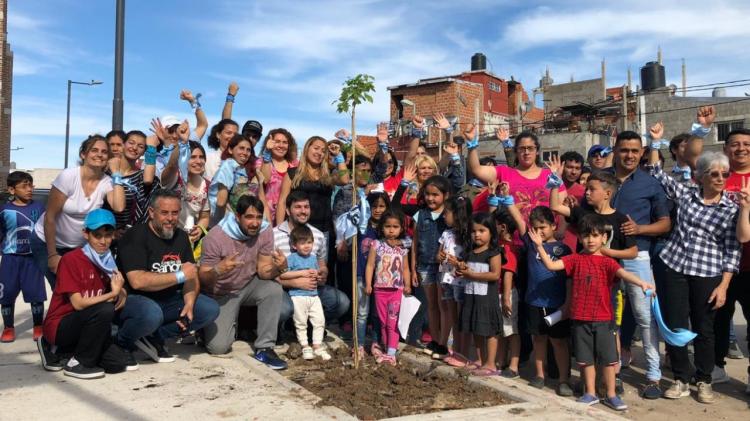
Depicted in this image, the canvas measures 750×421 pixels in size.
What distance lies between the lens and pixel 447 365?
5473 mm

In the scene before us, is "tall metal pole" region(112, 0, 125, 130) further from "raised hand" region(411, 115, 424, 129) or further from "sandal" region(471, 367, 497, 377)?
"sandal" region(471, 367, 497, 377)

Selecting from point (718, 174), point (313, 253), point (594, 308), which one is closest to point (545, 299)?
point (594, 308)

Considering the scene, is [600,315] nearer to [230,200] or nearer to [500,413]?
[500,413]

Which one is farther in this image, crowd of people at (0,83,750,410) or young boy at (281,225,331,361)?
young boy at (281,225,331,361)

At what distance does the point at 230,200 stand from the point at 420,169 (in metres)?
2.10

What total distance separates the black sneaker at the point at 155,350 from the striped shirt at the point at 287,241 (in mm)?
1438

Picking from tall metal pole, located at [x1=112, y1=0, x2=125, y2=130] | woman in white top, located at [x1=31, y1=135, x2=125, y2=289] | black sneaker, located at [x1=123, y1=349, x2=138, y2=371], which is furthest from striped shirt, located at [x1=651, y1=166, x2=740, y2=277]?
tall metal pole, located at [x1=112, y1=0, x2=125, y2=130]

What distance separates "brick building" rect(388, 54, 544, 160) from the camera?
3538cm

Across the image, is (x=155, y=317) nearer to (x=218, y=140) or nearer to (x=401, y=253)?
(x=401, y=253)

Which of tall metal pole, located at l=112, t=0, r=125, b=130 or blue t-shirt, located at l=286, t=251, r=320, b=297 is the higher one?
tall metal pole, located at l=112, t=0, r=125, b=130

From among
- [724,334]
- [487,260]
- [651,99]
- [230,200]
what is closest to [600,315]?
[487,260]

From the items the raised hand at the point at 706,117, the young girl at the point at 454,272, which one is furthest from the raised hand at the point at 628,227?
the raised hand at the point at 706,117

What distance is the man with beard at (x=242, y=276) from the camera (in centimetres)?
562

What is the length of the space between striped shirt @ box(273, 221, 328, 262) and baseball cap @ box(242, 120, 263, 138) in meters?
1.53
